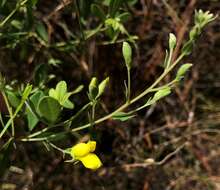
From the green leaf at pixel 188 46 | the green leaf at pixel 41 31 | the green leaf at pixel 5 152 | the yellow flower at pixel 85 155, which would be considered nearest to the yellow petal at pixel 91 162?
the yellow flower at pixel 85 155

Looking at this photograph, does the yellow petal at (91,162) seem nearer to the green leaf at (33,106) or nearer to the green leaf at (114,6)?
the green leaf at (33,106)

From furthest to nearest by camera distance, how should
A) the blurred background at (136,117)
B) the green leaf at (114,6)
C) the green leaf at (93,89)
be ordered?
the blurred background at (136,117) → the green leaf at (114,6) → the green leaf at (93,89)

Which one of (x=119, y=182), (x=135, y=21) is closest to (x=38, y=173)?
(x=119, y=182)

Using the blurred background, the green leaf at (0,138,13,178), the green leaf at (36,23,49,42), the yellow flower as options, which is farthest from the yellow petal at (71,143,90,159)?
the blurred background

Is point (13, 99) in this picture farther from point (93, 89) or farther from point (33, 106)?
point (93, 89)

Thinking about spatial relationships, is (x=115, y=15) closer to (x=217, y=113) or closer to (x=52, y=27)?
(x=52, y=27)

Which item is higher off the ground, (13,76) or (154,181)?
(13,76)
